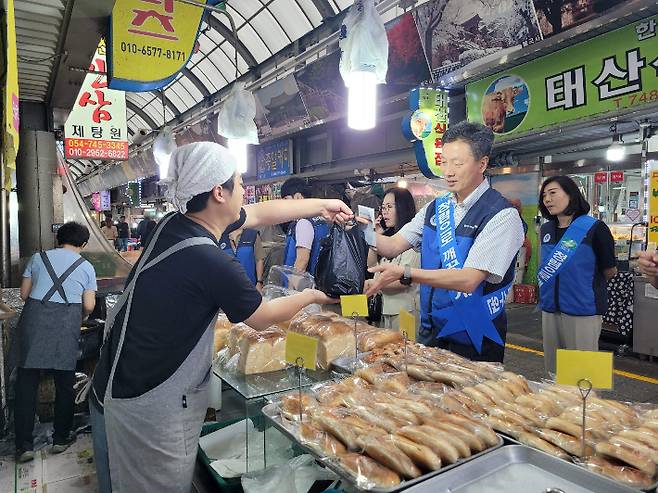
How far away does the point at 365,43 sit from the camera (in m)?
3.09

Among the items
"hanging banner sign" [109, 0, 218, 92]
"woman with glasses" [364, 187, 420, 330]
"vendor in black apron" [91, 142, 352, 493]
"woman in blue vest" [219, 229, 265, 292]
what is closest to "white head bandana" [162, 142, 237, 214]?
"vendor in black apron" [91, 142, 352, 493]

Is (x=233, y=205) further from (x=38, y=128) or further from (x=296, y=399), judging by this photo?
(x=38, y=128)

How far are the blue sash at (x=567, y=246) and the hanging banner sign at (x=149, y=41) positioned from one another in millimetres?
4120

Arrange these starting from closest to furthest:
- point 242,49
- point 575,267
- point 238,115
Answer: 1. point 575,267
2. point 238,115
3. point 242,49

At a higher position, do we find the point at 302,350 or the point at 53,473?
the point at 302,350

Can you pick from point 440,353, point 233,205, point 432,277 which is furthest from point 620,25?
point 233,205

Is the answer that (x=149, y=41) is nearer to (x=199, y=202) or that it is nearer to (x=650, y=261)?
(x=199, y=202)

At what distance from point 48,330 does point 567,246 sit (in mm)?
5027

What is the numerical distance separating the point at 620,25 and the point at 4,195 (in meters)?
7.63

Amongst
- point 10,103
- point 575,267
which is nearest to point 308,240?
point 575,267

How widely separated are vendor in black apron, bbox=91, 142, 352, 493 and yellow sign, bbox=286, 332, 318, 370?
0.15m

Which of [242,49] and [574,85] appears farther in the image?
[242,49]

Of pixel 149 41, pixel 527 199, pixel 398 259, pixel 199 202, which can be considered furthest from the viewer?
pixel 527 199

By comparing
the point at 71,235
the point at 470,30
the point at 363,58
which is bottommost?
the point at 71,235
